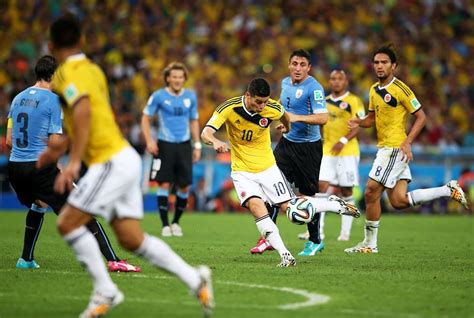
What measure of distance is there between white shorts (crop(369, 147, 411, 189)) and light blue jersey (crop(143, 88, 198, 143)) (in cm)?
505

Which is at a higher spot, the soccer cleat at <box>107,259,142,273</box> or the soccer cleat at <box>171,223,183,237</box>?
the soccer cleat at <box>107,259,142,273</box>

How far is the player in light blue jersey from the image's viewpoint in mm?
13219

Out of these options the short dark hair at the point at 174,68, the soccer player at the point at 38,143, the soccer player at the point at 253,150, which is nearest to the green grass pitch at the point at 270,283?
the soccer player at the point at 38,143

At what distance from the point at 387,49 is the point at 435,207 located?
14.5 m

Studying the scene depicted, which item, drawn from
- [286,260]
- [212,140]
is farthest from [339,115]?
[286,260]

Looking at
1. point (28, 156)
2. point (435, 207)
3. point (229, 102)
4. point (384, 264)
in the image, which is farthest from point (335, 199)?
point (435, 207)

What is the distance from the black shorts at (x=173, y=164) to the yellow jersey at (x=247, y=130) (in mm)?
5421

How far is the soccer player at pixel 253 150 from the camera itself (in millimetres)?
11734

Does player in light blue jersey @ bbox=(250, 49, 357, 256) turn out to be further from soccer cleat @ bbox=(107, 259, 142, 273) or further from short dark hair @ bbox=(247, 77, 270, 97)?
soccer cleat @ bbox=(107, 259, 142, 273)

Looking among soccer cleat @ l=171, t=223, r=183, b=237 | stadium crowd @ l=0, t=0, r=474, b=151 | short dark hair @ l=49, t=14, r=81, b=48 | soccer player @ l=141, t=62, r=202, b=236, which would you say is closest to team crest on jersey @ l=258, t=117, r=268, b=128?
short dark hair @ l=49, t=14, r=81, b=48

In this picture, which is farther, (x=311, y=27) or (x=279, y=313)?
(x=311, y=27)

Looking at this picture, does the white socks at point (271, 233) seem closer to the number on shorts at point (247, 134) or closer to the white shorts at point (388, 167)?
the number on shorts at point (247, 134)

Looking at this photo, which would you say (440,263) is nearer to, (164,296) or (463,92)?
(164,296)

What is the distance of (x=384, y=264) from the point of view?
12.0 m
